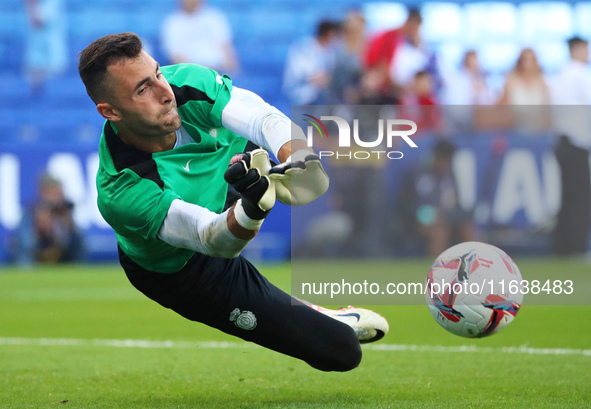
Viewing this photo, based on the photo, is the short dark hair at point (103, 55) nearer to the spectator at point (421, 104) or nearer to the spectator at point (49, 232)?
the spectator at point (421, 104)

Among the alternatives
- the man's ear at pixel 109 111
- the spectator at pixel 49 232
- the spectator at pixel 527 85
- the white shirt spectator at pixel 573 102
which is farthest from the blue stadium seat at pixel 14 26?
the man's ear at pixel 109 111

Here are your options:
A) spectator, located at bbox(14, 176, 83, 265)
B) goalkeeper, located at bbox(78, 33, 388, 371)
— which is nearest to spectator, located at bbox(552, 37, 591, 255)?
spectator, located at bbox(14, 176, 83, 265)

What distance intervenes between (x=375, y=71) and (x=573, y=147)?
3.00 metres

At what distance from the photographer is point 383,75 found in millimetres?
11906

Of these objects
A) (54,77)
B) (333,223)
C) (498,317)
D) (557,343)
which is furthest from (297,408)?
(54,77)

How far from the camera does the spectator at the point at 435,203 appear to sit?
40.8ft

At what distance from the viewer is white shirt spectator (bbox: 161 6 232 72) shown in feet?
45.8

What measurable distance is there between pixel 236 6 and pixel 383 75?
566 cm

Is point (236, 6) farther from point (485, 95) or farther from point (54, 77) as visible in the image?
point (485, 95)

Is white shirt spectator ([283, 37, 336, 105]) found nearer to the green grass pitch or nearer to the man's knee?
the green grass pitch

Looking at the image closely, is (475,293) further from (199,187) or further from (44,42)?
(44,42)

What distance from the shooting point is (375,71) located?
11.9 m

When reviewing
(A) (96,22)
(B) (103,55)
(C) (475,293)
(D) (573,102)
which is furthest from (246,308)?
(A) (96,22)

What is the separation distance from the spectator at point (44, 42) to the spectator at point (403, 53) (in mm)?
5789
